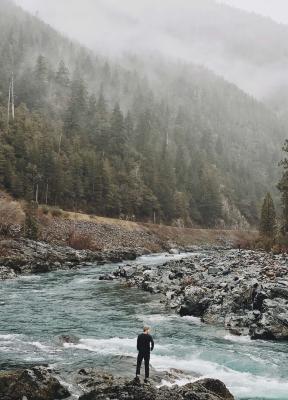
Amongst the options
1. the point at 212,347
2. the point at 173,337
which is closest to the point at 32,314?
the point at 173,337

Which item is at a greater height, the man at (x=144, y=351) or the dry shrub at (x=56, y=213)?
the dry shrub at (x=56, y=213)

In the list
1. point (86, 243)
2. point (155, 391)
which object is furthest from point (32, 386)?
point (86, 243)

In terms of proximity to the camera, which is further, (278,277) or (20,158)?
(20,158)

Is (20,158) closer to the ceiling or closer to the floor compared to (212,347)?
closer to the ceiling

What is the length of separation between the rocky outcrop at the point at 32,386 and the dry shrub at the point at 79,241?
61040 mm

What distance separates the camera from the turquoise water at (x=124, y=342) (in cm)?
2078

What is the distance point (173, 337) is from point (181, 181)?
128 meters

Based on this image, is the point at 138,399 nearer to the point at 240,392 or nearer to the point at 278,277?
the point at 240,392

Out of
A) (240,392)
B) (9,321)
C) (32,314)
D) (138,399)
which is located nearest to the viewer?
(138,399)

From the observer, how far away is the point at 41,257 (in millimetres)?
63688

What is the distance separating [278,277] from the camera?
36625 mm

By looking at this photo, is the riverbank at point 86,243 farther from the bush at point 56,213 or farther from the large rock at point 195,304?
the large rock at point 195,304

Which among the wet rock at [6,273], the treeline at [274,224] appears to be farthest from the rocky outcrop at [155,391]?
the treeline at [274,224]

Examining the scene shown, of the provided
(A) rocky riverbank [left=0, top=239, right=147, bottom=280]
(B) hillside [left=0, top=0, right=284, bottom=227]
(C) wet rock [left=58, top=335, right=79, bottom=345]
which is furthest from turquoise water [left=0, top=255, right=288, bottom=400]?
(B) hillside [left=0, top=0, right=284, bottom=227]
